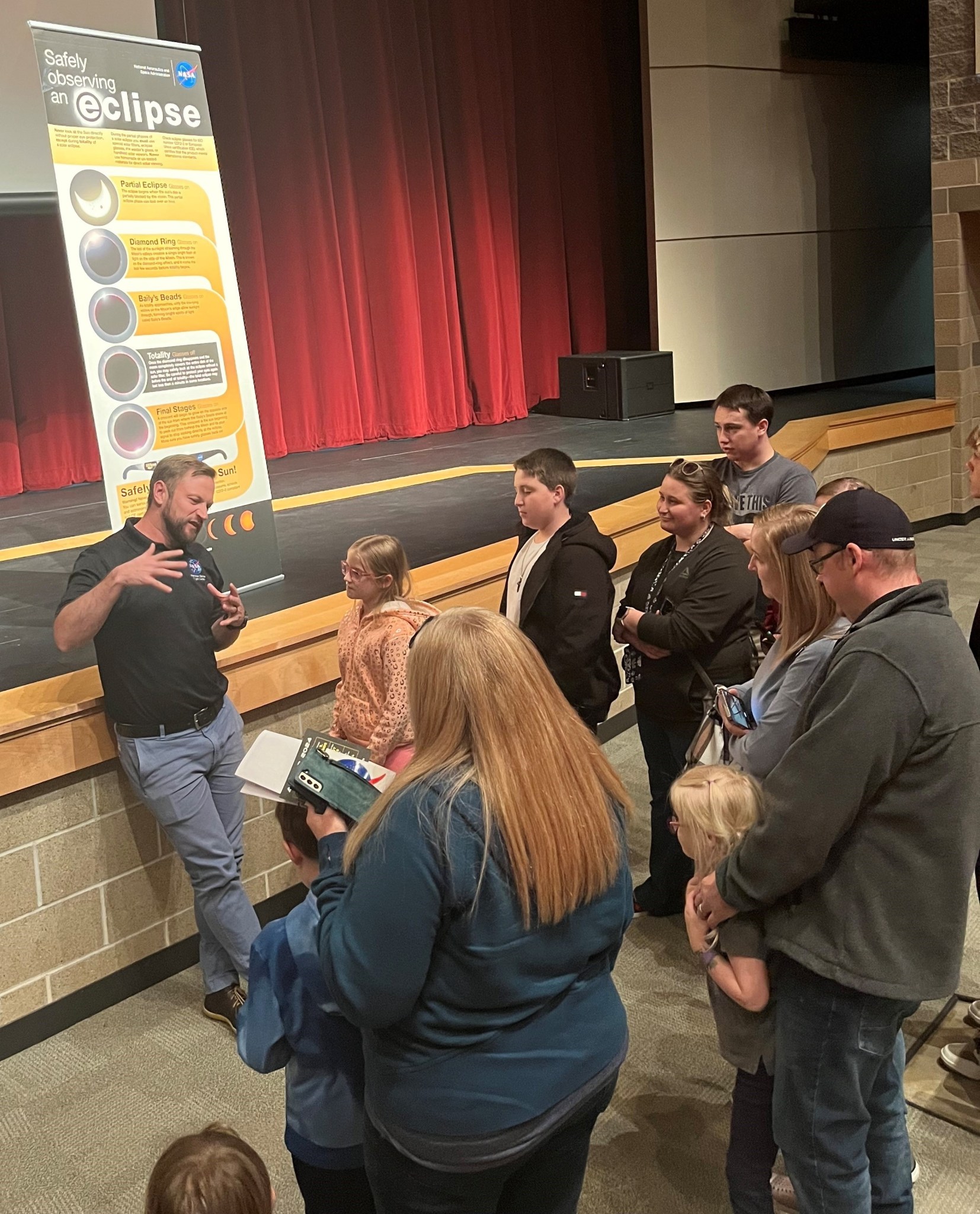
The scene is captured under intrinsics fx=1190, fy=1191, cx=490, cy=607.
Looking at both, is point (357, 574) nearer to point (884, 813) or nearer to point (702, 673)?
point (702, 673)

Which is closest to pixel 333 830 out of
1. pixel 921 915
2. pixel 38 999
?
pixel 921 915

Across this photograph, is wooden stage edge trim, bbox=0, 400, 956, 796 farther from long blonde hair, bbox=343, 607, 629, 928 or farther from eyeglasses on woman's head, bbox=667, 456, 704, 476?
long blonde hair, bbox=343, 607, 629, 928

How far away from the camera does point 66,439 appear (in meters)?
7.09

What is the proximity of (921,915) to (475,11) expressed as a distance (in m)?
8.45

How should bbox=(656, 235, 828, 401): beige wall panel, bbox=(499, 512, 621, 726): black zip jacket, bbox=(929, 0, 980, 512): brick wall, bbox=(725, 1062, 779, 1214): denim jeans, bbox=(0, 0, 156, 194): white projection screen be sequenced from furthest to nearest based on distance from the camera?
bbox=(656, 235, 828, 401): beige wall panel, bbox=(929, 0, 980, 512): brick wall, bbox=(0, 0, 156, 194): white projection screen, bbox=(499, 512, 621, 726): black zip jacket, bbox=(725, 1062, 779, 1214): denim jeans

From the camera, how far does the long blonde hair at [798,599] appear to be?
85.7 inches

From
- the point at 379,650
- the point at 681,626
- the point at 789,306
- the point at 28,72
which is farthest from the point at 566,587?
the point at 789,306

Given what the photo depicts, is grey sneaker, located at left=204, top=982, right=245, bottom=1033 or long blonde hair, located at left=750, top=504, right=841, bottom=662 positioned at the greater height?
long blonde hair, located at left=750, top=504, right=841, bottom=662

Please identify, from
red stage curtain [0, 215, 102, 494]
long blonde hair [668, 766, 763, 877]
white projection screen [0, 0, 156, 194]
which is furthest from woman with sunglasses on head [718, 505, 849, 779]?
red stage curtain [0, 215, 102, 494]

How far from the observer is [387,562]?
2.95 metres

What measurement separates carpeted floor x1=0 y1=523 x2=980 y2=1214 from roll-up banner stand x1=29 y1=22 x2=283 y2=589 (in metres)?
1.46

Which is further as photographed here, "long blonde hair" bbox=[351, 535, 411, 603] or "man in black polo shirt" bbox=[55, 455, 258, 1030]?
"long blonde hair" bbox=[351, 535, 411, 603]

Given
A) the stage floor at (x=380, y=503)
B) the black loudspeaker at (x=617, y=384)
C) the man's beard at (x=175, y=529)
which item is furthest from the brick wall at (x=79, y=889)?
the black loudspeaker at (x=617, y=384)

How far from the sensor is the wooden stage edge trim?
2764mm
